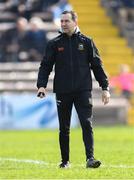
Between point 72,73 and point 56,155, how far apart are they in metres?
3.40

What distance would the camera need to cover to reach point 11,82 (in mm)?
27188

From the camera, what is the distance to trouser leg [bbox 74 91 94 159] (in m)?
12.2

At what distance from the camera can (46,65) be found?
12391mm

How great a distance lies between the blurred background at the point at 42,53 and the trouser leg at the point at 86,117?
12.7m

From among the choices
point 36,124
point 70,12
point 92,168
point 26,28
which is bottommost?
point 36,124

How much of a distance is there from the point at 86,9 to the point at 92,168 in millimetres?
21209

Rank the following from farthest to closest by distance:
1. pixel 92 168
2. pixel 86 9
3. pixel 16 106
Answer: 1. pixel 86 9
2. pixel 16 106
3. pixel 92 168

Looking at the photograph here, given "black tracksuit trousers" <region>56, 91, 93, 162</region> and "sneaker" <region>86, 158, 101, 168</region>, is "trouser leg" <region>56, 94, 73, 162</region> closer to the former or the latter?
"black tracksuit trousers" <region>56, 91, 93, 162</region>

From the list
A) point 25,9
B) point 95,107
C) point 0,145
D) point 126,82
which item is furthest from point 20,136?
point 25,9

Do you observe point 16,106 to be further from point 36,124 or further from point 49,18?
point 49,18

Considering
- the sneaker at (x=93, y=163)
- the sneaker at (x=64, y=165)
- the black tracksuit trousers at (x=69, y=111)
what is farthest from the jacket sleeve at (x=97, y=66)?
the sneaker at (x=64, y=165)

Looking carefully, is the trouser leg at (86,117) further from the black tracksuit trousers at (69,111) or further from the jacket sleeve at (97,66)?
the jacket sleeve at (97,66)

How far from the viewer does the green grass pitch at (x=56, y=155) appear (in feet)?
37.2

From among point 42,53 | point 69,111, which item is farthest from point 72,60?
point 42,53
